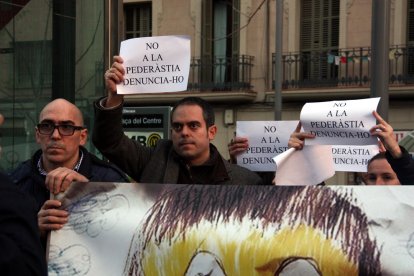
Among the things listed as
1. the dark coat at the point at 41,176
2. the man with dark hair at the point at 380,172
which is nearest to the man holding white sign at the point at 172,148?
the dark coat at the point at 41,176

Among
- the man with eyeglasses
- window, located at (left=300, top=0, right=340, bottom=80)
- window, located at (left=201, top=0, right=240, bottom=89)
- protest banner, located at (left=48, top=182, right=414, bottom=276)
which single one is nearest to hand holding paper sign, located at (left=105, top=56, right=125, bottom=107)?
the man with eyeglasses

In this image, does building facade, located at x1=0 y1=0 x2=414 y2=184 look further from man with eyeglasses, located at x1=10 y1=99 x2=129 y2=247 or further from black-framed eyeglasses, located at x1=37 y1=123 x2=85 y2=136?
black-framed eyeglasses, located at x1=37 y1=123 x2=85 y2=136

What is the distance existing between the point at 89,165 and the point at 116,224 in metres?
0.50

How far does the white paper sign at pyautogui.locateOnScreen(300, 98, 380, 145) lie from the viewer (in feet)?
11.1

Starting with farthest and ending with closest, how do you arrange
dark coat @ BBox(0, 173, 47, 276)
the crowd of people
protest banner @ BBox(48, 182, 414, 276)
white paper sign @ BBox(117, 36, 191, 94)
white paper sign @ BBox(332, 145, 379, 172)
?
white paper sign @ BBox(332, 145, 379, 172), white paper sign @ BBox(117, 36, 191, 94), the crowd of people, protest banner @ BBox(48, 182, 414, 276), dark coat @ BBox(0, 173, 47, 276)

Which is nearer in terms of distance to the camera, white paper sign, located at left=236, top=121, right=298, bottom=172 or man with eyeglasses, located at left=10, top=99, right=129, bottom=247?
man with eyeglasses, located at left=10, top=99, right=129, bottom=247

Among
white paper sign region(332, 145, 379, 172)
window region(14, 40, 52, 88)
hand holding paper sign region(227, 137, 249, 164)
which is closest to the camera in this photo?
white paper sign region(332, 145, 379, 172)

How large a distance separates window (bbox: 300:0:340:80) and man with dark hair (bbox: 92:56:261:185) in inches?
703

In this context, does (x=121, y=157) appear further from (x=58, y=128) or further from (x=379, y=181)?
(x=379, y=181)

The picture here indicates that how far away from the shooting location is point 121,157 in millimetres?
3541

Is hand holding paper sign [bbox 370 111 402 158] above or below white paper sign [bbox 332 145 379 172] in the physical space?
above

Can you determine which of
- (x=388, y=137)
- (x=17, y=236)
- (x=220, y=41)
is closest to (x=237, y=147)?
(x=388, y=137)

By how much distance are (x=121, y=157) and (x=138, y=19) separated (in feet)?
68.6

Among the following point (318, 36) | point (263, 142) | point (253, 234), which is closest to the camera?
point (253, 234)
